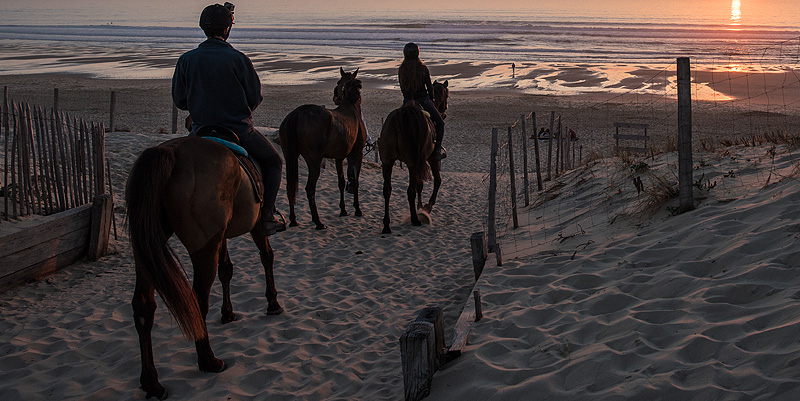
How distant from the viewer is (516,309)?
5070mm

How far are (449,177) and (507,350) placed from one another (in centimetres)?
965

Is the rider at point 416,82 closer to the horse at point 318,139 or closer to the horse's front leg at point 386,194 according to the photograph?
the horse at point 318,139

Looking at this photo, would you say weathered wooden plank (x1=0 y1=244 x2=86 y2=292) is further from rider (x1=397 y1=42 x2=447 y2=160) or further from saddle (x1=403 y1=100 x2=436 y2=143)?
rider (x1=397 y1=42 x2=447 y2=160)

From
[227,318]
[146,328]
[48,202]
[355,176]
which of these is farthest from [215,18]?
[355,176]

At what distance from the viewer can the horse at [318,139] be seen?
9070mm

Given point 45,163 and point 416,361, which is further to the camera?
point 45,163

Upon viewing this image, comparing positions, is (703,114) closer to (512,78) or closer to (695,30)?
(512,78)

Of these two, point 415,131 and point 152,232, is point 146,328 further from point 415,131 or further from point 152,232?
point 415,131

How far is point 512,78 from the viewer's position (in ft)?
111

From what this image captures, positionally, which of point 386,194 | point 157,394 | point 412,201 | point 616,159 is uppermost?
point 616,159

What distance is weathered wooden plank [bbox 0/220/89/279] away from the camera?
19.4 ft

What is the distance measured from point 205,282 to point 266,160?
4.35ft

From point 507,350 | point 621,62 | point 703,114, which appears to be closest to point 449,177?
point 507,350

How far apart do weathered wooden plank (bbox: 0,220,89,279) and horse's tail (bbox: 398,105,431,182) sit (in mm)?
4434
